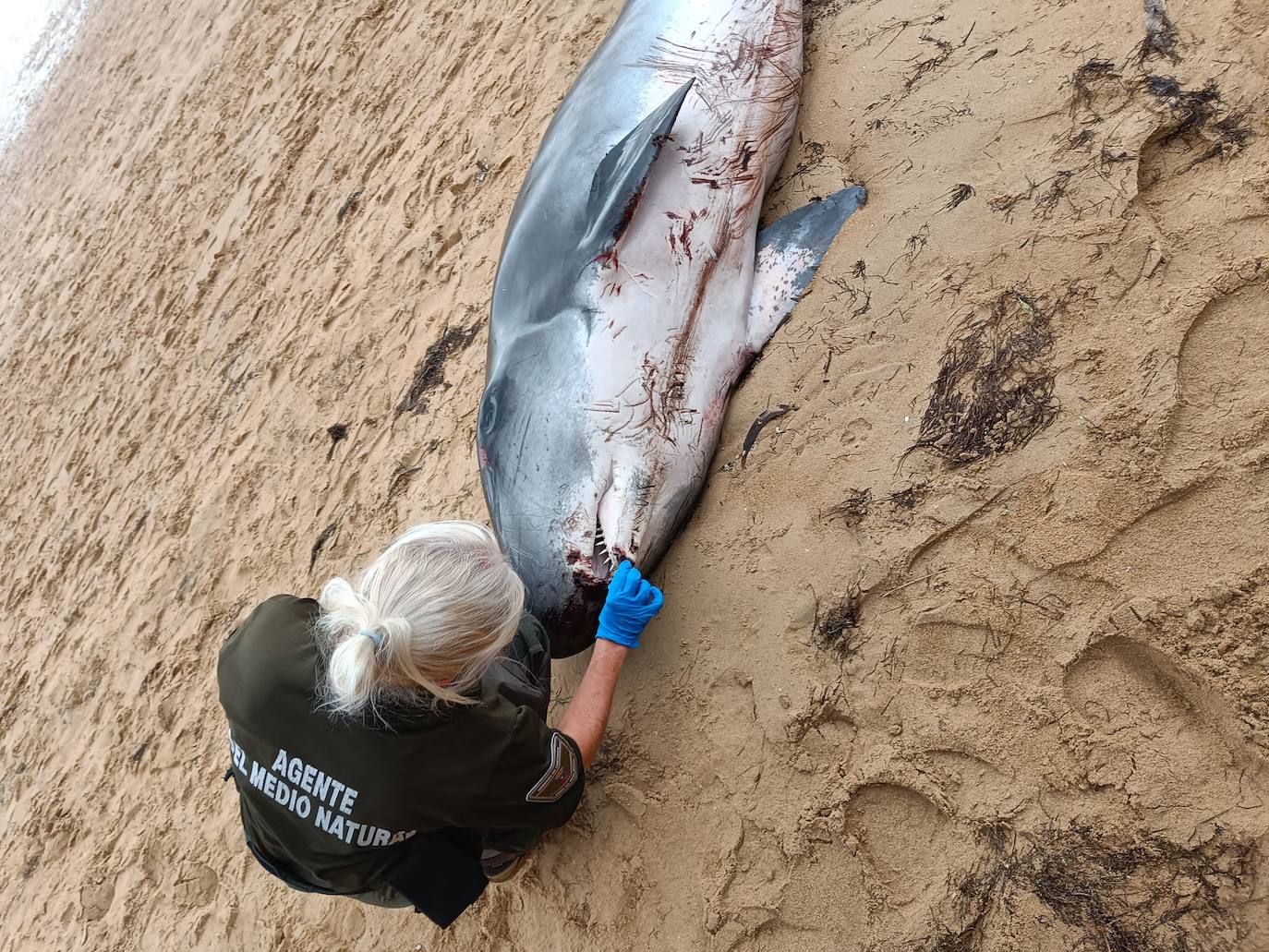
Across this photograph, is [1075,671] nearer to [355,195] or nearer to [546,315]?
[546,315]

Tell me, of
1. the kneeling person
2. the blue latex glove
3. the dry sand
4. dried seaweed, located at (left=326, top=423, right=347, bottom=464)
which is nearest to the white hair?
the kneeling person

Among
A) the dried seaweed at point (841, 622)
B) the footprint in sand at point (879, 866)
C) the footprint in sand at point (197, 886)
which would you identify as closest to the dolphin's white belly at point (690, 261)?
the dried seaweed at point (841, 622)

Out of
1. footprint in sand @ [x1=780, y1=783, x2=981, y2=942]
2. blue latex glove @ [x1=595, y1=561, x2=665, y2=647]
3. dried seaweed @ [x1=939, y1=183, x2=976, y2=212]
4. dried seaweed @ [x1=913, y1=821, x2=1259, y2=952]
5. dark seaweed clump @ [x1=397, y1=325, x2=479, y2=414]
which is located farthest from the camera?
dark seaweed clump @ [x1=397, y1=325, x2=479, y2=414]

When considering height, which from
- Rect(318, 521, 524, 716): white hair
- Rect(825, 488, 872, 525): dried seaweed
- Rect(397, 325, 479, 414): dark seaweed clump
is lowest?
Rect(825, 488, 872, 525): dried seaweed

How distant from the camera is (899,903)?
195cm

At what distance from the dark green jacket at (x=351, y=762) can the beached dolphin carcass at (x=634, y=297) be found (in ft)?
1.78

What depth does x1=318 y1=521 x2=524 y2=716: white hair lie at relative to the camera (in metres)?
1.80

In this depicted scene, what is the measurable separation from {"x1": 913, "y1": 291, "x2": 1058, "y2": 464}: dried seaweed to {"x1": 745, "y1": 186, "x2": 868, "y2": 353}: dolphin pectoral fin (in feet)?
2.03

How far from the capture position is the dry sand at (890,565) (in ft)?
6.06

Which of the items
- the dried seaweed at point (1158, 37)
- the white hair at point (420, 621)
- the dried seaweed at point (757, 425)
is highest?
the white hair at point (420, 621)

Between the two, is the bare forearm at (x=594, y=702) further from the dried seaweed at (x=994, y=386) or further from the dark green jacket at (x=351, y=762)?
the dried seaweed at (x=994, y=386)

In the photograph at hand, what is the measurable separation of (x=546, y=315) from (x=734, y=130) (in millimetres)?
992

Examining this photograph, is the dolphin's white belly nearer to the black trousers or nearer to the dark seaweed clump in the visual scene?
the black trousers

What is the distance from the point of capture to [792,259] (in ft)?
9.34
